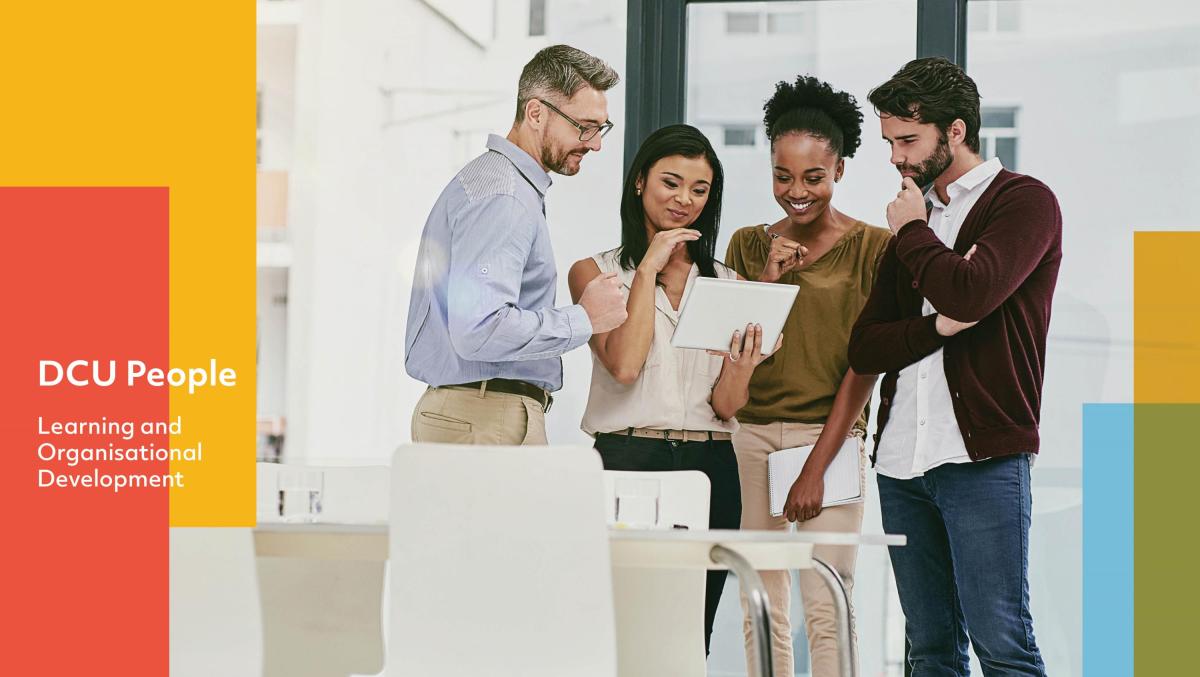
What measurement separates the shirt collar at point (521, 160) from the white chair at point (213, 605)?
114 centimetres

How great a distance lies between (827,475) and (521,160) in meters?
1.04

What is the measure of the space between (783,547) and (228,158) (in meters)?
2.90

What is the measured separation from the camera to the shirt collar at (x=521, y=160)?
2.71 meters

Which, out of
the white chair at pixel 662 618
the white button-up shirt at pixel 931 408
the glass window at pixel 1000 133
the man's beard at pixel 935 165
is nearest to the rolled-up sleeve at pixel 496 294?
the white chair at pixel 662 618

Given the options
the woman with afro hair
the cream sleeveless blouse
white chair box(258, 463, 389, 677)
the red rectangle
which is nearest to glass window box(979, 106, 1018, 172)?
the woman with afro hair

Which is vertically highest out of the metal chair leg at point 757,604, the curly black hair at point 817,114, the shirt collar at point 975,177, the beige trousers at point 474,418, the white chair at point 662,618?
the curly black hair at point 817,114

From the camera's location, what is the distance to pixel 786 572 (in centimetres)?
292

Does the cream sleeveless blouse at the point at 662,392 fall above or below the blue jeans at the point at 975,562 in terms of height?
above

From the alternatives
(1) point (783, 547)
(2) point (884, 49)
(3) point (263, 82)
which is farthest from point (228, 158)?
(1) point (783, 547)

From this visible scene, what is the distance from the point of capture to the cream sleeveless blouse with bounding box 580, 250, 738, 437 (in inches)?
109

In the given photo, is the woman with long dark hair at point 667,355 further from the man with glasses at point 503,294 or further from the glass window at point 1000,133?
the glass window at point 1000,133

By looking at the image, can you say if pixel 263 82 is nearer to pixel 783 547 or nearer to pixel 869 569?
pixel 869 569

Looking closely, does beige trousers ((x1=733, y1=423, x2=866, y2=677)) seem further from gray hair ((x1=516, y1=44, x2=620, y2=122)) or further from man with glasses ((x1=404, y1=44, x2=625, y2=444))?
gray hair ((x1=516, y1=44, x2=620, y2=122))

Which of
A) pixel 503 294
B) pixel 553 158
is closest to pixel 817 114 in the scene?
pixel 553 158
